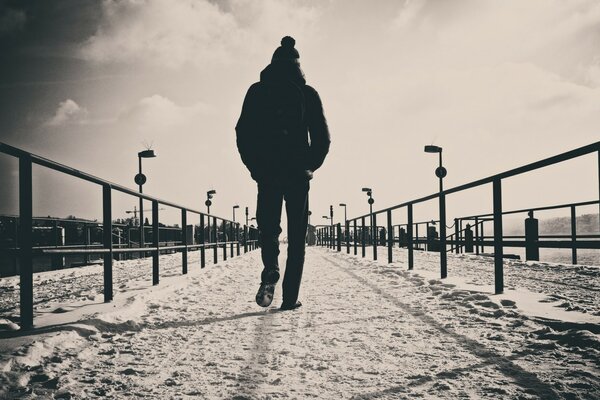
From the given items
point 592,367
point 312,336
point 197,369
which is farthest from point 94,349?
point 592,367

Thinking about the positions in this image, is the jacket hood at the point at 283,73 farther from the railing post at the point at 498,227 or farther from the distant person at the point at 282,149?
the railing post at the point at 498,227

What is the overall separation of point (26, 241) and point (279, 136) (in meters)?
1.95

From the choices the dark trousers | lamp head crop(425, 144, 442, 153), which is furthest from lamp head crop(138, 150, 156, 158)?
the dark trousers

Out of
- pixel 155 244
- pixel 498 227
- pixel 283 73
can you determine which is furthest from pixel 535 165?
pixel 155 244

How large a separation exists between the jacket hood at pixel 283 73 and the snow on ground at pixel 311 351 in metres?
2.01

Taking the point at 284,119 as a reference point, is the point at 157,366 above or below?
below

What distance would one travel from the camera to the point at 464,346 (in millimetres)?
2270

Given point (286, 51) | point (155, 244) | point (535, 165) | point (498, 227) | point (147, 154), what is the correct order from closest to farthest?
point (535, 165), point (286, 51), point (498, 227), point (155, 244), point (147, 154)

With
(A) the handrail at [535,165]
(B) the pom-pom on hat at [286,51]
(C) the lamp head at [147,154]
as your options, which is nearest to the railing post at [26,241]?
(B) the pom-pom on hat at [286,51]

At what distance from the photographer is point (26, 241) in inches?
103

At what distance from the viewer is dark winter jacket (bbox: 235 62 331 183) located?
3391mm

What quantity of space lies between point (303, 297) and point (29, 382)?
2.76 m

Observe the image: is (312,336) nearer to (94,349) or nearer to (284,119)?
(94,349)

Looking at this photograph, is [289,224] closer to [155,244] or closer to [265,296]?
[265,296]
